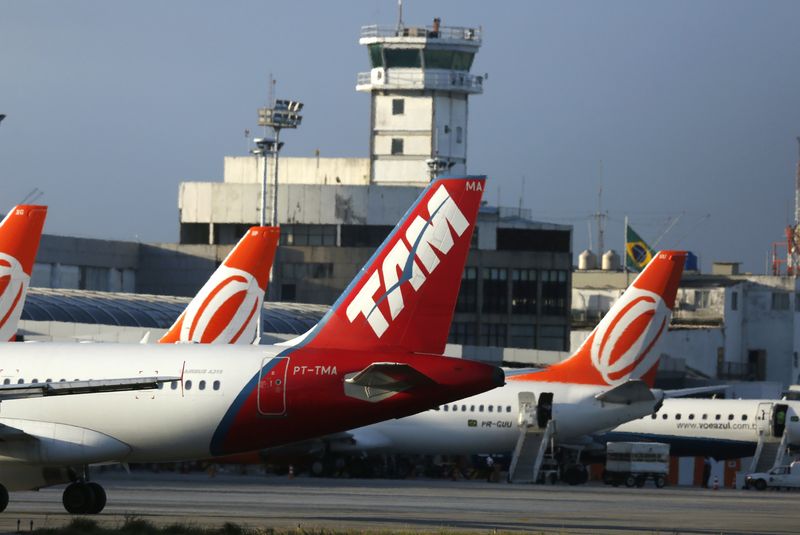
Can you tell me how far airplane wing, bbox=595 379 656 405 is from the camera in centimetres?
5894

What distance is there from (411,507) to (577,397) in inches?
741

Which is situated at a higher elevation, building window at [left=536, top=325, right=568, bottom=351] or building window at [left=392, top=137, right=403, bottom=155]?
building window at [left=392, top=137, right=403, bottom=155]

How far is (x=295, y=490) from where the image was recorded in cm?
5206

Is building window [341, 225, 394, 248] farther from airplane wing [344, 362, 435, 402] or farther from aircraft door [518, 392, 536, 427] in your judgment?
airplane wing [344, 362, 435, 402]

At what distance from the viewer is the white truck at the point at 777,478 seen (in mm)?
69125

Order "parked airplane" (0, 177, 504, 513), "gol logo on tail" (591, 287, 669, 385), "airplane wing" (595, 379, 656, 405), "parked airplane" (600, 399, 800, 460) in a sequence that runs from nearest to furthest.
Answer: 1. "parked airplane" (0, 177, 504, 513)
2. "gol logo on tail" (591, 287, 669, 385)
3. "airplane wing" (595, 379, 656, 405)
4. "parked airplane" (600, 399, 800, 460)

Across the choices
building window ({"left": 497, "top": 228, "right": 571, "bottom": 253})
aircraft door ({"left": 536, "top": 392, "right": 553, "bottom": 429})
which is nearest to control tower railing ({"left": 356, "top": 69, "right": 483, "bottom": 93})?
building window ({"left": 497, "top": 228, "right": 571, "bottom": 253})

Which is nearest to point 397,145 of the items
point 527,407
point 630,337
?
point 527,407

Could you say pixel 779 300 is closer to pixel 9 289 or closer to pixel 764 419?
pixel 764 419

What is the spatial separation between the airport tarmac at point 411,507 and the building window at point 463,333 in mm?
78844

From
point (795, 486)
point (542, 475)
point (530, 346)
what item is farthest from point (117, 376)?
point (530, 346)

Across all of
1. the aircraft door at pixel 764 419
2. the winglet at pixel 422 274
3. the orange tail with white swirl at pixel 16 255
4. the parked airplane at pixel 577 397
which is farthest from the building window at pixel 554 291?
the winglet at pixel 422 274

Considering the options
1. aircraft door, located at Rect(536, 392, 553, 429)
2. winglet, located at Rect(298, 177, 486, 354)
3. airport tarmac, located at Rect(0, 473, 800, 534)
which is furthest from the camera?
aircraft door, located at Rect(536, 392, 553, 429)

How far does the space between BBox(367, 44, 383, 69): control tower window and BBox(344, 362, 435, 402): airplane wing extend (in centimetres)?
12695
